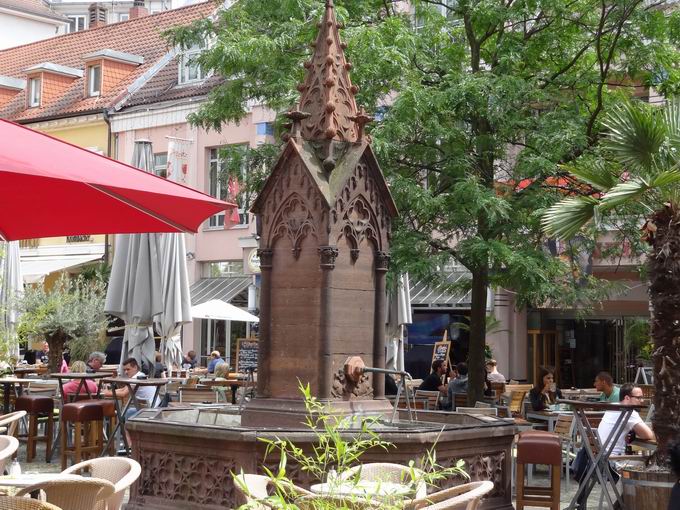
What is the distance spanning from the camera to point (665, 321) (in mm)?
10797

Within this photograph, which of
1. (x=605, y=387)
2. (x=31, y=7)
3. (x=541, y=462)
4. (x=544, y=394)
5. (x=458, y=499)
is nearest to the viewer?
(x=458, y=499)

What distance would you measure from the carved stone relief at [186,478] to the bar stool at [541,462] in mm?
3181

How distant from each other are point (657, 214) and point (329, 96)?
313 centimetres

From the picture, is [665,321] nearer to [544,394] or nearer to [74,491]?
[74,491]

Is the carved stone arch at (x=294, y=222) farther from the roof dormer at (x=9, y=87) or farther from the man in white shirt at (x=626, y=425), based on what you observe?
the roof dormer at (x=9, y=87)

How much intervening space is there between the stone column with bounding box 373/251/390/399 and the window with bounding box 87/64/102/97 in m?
31.4

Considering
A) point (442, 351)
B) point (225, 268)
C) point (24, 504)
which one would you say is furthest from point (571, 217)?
point (225, 268)

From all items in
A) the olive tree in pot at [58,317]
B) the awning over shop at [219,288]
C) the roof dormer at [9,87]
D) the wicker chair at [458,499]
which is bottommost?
the wicker chair at [458,499]

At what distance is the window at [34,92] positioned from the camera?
4378 cm

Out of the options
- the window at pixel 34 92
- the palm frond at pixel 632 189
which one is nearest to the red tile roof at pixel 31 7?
the window at pixel 34 92

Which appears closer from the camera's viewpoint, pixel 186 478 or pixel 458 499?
pixel 458 499

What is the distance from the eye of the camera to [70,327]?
903 inches

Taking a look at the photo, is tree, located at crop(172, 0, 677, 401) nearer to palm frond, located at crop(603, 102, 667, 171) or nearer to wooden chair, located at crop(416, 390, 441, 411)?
wooden chair, located at crop(416, 390, 441, 411)

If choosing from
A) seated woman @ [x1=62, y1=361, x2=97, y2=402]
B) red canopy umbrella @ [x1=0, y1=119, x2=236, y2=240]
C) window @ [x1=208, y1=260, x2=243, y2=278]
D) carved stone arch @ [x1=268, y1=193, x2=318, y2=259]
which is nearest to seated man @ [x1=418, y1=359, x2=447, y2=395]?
seated woman @ [x1=62, y1=361, x2=97, y2=402]
